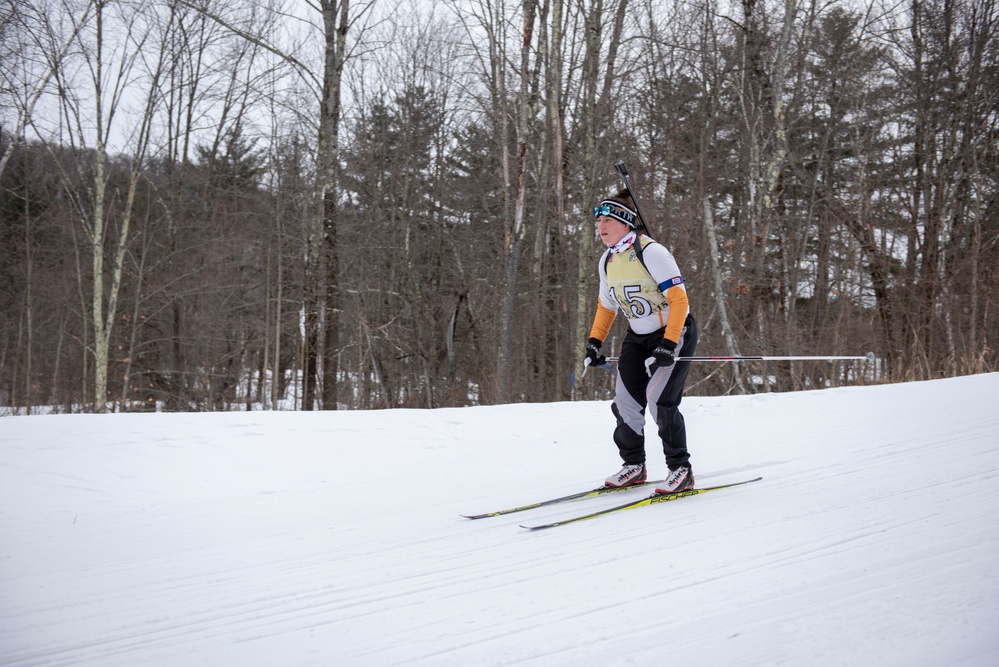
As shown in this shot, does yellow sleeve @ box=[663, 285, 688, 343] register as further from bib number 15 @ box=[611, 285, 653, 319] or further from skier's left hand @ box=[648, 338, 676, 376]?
bib number 15 @ box=[611, 285, 653, 319]

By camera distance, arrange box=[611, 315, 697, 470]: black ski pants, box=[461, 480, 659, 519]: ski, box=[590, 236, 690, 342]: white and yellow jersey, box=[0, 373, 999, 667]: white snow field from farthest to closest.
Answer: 1. box=[611, 315, 697, 470]: black ski pants
2. box=[590, 236, 690, 342]: white and yellow jersey
3. box=[461, 480, 659, 519]: ski
4. box=[0, 373, 999, 667]: white snow field

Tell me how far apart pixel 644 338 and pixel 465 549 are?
6.22 feet

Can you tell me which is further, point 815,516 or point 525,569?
point 815,516

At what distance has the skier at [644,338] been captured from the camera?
4.22 meters

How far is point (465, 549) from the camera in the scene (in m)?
3.28

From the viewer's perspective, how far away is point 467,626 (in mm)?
2402

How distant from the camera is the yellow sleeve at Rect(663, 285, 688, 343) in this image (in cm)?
415

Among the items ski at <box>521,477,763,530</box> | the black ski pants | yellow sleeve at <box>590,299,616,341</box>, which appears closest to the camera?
ski at <box>521,477,763,530</box>

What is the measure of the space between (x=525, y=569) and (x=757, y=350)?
11297mm

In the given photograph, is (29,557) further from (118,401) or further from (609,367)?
(118,401)

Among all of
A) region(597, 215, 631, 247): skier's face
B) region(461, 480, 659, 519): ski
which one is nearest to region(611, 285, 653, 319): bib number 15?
region(597, 215, 631, 247): skier's face

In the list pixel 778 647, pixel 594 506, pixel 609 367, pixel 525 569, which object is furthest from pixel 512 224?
pixel 778 647

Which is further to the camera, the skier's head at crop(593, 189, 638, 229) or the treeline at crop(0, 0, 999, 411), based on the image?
the treeline at crop(0, 0, 999, 411)

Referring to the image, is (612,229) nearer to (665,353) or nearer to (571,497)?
(665,353)
